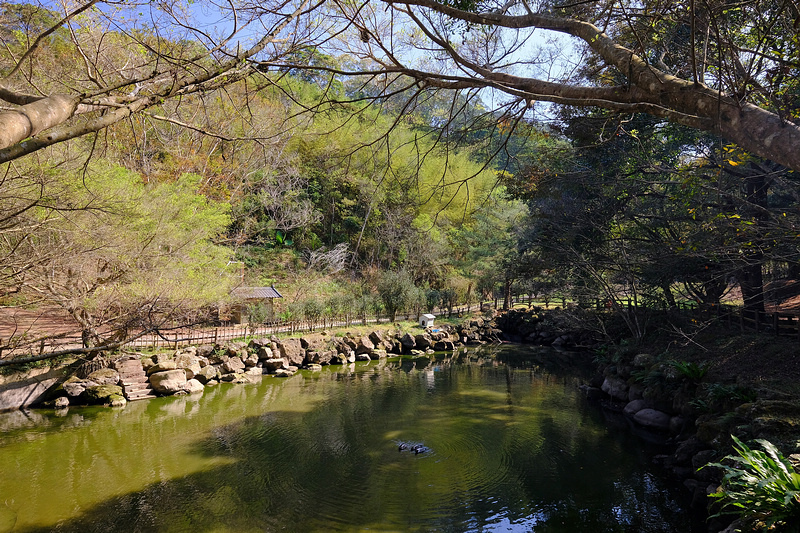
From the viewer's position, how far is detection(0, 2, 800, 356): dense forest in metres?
2.99

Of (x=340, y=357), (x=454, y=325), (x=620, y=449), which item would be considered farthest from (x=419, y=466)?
(x=454, y=325)

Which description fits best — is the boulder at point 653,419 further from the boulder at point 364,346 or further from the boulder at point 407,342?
the boulder at point 407,342

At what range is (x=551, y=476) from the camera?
23.0 feet

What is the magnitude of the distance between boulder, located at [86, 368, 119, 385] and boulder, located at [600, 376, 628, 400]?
11418 millimetres

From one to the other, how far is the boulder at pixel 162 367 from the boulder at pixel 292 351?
11.3 feet

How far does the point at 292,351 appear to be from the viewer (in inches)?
590

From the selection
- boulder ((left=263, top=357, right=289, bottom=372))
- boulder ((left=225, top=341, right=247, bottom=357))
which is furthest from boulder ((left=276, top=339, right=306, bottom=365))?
boulder ((left=225, top=341, right=247, bottom=357))

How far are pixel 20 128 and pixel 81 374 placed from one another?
10.8 m

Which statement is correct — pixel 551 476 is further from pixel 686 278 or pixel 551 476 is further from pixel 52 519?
pixel 52 519

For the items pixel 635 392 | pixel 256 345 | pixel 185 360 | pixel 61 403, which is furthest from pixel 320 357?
pixel 635 392

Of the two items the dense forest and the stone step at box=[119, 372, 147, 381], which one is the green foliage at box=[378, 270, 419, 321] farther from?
the stone step at box=[119, 372, 147, 381]

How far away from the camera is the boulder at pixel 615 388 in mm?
10750

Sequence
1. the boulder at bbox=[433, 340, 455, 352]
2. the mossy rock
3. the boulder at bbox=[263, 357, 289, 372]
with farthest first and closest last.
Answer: the boulder at bbox=[433, 340, 455, 352], the boulder at bbox=[263, 357, 289, 372], the mossy rock

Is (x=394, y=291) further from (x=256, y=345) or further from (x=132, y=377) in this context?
(x=132, y=377)
